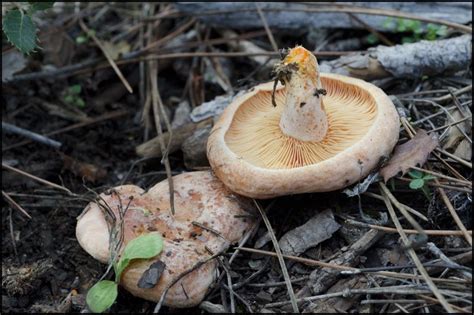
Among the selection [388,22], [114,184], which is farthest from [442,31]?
[114,184]

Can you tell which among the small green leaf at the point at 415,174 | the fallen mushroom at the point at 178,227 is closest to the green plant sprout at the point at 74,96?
the fallen mushroom at the point at 178,227

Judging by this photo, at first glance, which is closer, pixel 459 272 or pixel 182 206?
pixel 459 272

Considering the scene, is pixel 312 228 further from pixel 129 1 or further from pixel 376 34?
pixel 129 1

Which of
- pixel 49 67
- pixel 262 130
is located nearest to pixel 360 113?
pixel 262 130

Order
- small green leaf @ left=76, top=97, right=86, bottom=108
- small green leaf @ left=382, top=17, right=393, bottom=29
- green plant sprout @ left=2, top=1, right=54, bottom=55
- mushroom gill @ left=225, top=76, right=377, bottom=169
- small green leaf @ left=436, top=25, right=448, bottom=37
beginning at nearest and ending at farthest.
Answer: mushroom gill @ left=225, top=76, right=377, bottom=169, green plant sprout @ left=2, top=1, right=54, bottom=55, small green leaf @ left=436, top=25, right=448, bottom=37, small green leaf @ left=382, top=17, right=393, bottom=29, small green leaf @ left=76, top=97, right=86, bottom=108

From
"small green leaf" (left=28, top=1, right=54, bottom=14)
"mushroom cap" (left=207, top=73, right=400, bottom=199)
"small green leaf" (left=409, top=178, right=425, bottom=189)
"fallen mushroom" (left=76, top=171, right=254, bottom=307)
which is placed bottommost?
"fallen mushroom" (left=76, top=171, right=254, bottom=307)

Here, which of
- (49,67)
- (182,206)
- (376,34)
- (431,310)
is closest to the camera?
(431,310)

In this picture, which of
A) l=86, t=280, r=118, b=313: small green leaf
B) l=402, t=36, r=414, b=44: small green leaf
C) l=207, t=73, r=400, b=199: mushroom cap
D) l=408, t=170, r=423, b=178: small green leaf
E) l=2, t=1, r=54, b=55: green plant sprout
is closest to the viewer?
l=86, t=280, r=118, b=313: small green leaf

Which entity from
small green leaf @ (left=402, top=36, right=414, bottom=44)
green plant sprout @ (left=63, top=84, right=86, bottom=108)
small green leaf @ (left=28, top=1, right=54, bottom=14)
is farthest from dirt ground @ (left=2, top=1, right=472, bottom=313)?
small green leaf @ (left=28, top=1, right=54, bottom=14)

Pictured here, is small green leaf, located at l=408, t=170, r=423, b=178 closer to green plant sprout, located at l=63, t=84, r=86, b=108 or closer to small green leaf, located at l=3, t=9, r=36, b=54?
small green leaf, located at l=3, t=9, r=36, b=54
